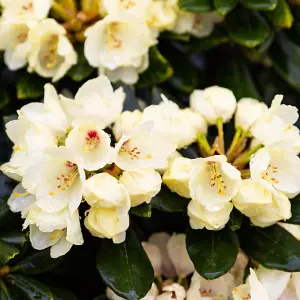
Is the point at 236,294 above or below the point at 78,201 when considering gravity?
below

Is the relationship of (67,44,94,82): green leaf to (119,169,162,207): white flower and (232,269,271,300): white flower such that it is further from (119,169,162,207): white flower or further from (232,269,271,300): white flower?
(232,269,271,300): white flower

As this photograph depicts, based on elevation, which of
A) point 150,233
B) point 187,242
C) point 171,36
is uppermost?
point 171,36

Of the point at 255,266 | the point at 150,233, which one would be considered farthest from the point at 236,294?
the point at 150,233

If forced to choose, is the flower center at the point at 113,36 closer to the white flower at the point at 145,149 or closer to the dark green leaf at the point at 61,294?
the white flower at the point at 145,149

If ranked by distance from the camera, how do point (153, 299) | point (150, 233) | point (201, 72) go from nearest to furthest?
point (153, 299) < point (150, 233) < point (201, 72)

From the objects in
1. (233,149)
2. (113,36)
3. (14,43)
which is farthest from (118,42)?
(233,149)

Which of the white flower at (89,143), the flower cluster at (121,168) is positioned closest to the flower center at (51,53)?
the flower cluster at (121,168)

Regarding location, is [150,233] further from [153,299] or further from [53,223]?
[53,223]
